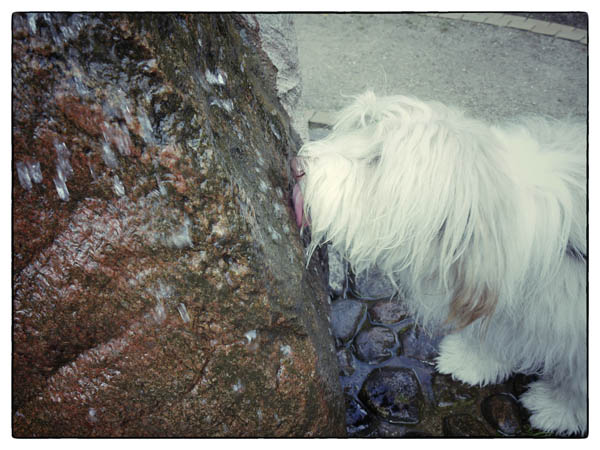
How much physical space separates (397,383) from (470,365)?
0.46 m

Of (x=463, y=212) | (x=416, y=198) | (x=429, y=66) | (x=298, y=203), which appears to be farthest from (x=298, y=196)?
(x=429, y=66)

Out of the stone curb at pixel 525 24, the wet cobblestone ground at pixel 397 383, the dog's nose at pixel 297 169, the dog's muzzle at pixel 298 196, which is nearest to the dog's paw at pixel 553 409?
the wet cobblestone ground at pixel 397 383

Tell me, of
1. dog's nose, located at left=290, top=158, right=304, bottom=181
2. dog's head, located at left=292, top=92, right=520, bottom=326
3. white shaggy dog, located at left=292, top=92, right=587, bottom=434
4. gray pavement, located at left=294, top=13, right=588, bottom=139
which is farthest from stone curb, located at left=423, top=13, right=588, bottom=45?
dog's nose, located at left=290, top=158, right=304, bottom=181

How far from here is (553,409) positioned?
2.32 metres

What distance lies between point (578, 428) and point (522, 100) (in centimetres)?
280

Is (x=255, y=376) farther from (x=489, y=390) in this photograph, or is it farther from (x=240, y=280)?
(x=489, y=390)

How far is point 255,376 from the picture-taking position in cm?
165

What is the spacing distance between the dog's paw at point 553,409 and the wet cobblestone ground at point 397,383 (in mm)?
55

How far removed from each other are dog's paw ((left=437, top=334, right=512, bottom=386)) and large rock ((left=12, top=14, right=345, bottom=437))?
1039mm

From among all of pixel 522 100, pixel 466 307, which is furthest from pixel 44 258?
pixel 522 100

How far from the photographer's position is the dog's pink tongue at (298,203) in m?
1.89

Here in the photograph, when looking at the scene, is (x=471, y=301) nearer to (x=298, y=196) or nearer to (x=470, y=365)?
(x=298, y=196)

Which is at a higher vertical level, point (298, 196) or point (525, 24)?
point (525, 24)

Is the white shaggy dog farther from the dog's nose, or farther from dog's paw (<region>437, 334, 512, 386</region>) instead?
dog's paw (<region>437, 334, 512, 386</region>)
